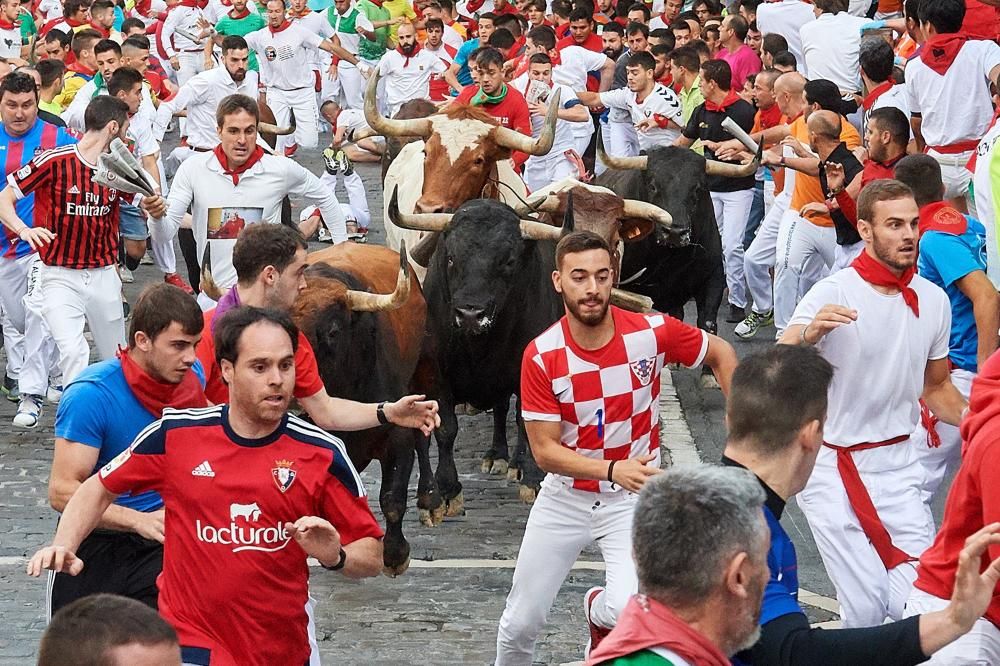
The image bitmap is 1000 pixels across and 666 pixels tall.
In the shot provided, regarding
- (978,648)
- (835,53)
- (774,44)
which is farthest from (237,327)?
(774,44)

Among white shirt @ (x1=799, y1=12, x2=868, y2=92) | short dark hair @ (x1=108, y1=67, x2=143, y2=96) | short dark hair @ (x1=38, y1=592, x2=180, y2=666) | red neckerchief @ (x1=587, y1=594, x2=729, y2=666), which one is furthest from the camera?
white shirt @ (x1=799, y1=12, x2=868, y2=92)

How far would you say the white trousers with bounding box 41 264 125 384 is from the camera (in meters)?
11.2

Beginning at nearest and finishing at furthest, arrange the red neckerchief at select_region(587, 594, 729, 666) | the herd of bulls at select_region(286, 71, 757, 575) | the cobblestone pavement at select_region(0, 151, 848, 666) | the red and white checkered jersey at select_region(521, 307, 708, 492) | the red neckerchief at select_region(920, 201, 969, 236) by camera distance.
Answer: the red neckerchief at select_region(587, 594, 729, 666) < the red and white checkered jersey at select_region(521, 307, 708, 492) < the cobblestone pavement at select_region(0, 151, 848, 666) < the red neckerchief at select_region(920, 201, 969, 236) < the herd of bulls at select_region(286, 71, 757, 575)

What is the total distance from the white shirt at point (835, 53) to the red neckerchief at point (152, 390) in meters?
10.6

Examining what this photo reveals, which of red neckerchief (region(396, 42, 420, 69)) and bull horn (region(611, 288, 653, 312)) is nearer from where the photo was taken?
bull horn (region(611, 288, 653, 312))

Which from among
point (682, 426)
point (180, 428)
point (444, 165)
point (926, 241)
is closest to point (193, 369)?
point (180, 428)

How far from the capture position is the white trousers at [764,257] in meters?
14.1

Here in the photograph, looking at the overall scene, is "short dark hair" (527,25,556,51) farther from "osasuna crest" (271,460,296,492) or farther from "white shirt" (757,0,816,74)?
"osasuna crest" (271,460,296,492)

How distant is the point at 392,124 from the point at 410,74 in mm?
10292

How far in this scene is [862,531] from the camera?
674cm

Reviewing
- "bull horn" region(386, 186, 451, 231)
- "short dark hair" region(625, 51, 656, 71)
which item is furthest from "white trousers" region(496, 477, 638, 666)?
"short dark hair" region(625, 51, 656, 71)

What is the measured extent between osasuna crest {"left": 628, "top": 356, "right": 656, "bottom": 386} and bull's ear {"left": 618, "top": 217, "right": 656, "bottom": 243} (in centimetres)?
479

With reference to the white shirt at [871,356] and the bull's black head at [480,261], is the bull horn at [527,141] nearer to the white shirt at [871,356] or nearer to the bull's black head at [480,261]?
the bull's black head at [480,261]

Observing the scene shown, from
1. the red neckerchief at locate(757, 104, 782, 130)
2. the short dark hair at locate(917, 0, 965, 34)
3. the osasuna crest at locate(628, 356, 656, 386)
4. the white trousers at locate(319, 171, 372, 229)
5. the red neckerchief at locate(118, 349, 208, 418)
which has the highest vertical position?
the short dark hair at locate(917, 0, 965, 34)
